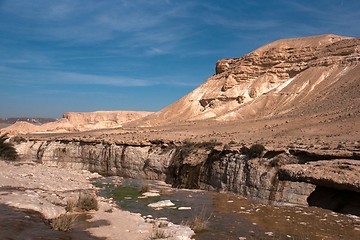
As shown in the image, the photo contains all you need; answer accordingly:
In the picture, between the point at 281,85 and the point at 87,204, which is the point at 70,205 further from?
the point at 281,85

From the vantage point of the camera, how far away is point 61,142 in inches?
1277

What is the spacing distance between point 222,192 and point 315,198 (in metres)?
4.80

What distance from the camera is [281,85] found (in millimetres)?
49375

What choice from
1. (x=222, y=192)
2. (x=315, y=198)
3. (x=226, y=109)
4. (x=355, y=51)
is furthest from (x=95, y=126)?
(x=315, y=198)

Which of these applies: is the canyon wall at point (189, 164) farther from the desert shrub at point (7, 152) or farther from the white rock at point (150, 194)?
the desert shrub at point (7, 152)

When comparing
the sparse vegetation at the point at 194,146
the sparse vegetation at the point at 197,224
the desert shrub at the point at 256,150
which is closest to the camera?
the sparse vegetation at the point at 197,224

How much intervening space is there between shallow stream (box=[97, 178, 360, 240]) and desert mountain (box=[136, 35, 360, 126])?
2228 cm

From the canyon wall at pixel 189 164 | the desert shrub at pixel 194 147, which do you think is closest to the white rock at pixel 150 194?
the canyon wall at pixel 189 164

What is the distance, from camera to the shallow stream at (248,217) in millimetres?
8977

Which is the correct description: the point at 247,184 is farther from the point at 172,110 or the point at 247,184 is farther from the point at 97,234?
the point at 172,110

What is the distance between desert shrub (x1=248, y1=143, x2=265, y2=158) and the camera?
15.5m

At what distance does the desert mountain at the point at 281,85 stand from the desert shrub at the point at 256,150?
1879cm

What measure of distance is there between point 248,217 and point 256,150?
17.0 feet

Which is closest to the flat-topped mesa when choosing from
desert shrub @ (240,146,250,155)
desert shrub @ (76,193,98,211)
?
desert shrub @ (240,146,250,155)
